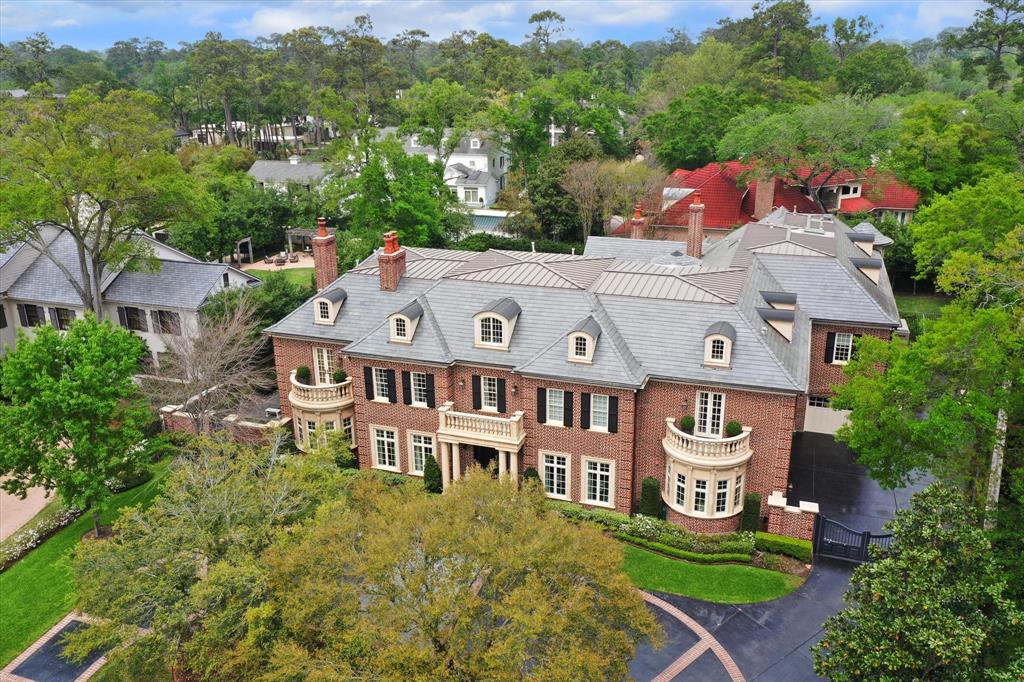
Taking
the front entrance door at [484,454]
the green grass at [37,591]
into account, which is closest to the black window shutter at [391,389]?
the front entrance door at [484,454]

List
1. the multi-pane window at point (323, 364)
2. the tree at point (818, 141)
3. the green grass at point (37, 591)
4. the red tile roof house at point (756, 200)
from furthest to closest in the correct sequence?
the red tile roof house at point (756, 200) < the tree at point (818, 141) < the multi-pane window at point (323, 364) < the green grass at point (37, 591)

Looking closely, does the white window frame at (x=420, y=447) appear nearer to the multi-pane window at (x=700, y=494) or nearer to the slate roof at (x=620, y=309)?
the slate roof at (x=620, y=309)

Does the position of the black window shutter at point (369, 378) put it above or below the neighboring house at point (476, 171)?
below

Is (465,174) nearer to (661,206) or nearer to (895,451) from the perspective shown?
(661,206)

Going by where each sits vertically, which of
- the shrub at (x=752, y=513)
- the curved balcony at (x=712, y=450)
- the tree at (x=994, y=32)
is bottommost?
the shrub at (x=752, y=513)

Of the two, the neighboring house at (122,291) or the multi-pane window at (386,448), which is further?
the neighboring house at (122,291)

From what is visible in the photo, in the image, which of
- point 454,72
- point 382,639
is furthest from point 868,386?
point 454,72
